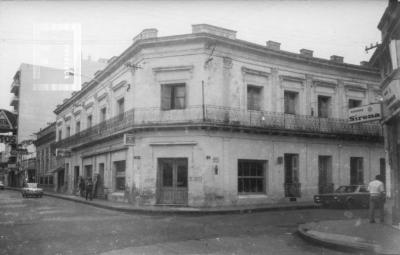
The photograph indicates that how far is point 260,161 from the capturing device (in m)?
21.9

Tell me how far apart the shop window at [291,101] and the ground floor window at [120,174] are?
10026mm

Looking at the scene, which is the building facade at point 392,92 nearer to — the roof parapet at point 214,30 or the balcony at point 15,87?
the roof parapet at point 214,30

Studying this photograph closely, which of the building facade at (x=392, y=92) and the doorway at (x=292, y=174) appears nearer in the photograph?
the building facade at (x=392, y=92)

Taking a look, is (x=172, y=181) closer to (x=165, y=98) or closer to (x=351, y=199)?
(x=165, y=98)

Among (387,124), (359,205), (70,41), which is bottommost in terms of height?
(359,205)

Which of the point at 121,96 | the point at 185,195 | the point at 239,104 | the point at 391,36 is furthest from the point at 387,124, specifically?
the point at 121,96

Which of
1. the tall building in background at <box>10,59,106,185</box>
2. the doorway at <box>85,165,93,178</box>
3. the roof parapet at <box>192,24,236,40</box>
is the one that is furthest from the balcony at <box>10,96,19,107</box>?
the roof parapet at <box>192,24,236,40</box>

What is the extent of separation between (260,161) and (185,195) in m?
4.74

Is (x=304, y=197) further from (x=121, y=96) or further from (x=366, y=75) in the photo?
(x=121, y=96)

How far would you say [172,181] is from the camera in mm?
20312

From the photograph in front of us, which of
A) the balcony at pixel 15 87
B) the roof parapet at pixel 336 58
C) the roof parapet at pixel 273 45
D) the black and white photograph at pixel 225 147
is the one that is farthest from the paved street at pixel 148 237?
the balcony at pixel 15 87

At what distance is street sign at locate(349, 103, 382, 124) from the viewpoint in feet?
40.5

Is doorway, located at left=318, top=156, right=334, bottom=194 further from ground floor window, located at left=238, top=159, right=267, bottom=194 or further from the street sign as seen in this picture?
the street sign

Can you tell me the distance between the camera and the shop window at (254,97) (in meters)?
21.9
